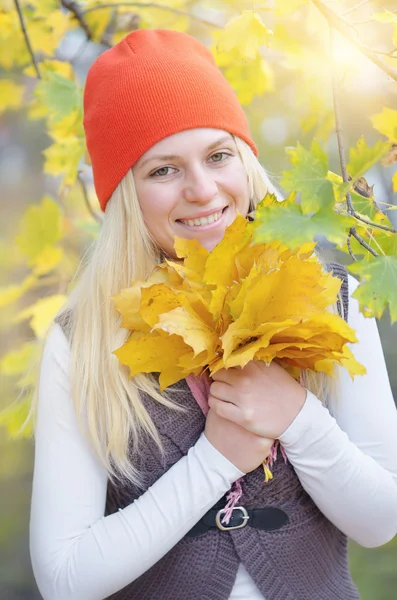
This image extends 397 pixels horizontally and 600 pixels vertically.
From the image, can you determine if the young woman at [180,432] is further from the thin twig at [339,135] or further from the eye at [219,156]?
the thin twig at [339,135]

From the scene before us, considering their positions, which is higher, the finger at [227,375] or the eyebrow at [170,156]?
the eyebrow at [170,156]

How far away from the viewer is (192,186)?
1316 mm

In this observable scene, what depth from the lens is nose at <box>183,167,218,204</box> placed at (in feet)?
4.29

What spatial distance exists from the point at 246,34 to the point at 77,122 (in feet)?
2.25

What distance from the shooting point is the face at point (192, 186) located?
1.33 metres

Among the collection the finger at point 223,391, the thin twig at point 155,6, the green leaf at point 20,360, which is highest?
the thin twig at point 155,6

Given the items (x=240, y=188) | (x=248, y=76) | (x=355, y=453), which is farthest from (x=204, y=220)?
(x=248, y=76)

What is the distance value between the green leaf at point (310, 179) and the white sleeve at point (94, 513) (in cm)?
51

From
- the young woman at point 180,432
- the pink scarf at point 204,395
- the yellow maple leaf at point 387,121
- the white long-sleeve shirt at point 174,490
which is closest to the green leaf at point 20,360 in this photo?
the young woman at point 180,432

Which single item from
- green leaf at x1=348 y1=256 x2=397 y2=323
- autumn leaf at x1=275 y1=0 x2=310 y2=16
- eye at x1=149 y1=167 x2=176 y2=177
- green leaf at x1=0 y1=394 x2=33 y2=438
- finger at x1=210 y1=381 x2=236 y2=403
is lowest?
green leaf at x1=0 y1=394 x2=33 y2=438

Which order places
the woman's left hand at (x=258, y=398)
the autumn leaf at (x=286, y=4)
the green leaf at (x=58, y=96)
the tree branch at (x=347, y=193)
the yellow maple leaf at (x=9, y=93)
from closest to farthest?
the tree branch at (x=347, y=193) → the woman's left hand at (x=258, y=398) → the autumn leaf at (x=286, y=4) → the green leaf at (x=58, y=96) → the yellow maple leaf at (x=9, y=93)

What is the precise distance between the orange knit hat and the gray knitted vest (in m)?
0.48

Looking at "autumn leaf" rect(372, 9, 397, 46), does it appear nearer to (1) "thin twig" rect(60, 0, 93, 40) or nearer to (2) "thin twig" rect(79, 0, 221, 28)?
(2) "thin twig" rect(79, 0, 221, 28)

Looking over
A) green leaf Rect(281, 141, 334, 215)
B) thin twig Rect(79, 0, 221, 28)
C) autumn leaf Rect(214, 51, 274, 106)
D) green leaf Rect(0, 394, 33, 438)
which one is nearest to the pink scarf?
green leaf Rect(281, 141, 334, 215)
